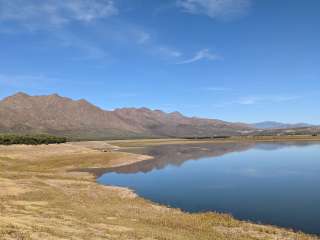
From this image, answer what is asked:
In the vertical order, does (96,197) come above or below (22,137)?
below

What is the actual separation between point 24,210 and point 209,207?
25872mm

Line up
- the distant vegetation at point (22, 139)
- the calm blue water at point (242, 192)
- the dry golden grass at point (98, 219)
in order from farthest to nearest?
the distant vegetation at point (22, 139) → the calm blue water at point (242, 192) → the dry golden grass at point (98, 219)

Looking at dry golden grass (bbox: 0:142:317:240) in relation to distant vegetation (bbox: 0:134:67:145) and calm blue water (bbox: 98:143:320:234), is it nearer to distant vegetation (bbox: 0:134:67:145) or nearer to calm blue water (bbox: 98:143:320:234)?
calm blue water (bbox: 98:143:320:234)

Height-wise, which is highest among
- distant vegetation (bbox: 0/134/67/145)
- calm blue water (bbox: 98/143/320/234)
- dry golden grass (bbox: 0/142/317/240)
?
distant vegetation (bbox: 0/134/67/145)

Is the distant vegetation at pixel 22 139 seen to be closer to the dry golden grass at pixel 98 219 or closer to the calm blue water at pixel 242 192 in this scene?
the calm blue water at pixel 242 192

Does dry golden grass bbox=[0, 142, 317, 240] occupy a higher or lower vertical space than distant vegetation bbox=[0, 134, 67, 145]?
lower

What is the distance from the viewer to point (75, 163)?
11269 cm

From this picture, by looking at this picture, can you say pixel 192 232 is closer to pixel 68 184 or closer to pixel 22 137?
pixel 68 184

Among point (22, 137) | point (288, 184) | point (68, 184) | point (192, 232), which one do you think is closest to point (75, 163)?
point (68, 184)

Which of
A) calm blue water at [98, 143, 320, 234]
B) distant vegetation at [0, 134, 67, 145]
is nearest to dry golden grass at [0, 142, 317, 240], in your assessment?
calm blue water at [98, 143, 320, 234]

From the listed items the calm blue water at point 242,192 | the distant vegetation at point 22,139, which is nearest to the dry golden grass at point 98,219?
the calm blue water at point 242,192

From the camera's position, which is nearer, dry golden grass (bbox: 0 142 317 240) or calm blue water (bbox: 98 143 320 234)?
dry golden grass (bbox: 0 142 317 240)

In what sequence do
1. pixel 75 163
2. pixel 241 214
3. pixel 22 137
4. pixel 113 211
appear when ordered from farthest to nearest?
pixel 22 137 < pixel 75 163 < pixel 241 214 < pixel 113 211

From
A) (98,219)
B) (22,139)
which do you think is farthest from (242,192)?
(22,139)
